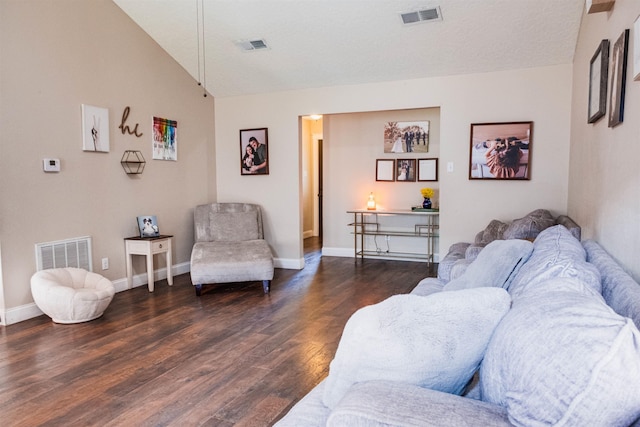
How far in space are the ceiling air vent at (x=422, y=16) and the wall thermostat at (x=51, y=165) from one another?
11.1 ft

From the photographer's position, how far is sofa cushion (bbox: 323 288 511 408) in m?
1.09

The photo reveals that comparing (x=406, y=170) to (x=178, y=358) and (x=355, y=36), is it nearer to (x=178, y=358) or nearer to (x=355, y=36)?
(x=355, y=36)

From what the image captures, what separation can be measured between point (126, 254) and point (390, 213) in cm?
326

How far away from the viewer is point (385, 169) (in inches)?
244

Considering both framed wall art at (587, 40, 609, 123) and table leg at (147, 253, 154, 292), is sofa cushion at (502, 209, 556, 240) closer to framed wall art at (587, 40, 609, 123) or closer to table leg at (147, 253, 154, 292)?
framed wall art at (587, 40, 609, 123)

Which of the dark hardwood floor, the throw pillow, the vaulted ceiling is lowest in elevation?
the dark hardwood floor

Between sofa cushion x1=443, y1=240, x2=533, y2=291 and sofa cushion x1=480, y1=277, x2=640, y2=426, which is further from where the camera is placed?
sofa cushion x1=443, y1=240, x2=533, y2=291

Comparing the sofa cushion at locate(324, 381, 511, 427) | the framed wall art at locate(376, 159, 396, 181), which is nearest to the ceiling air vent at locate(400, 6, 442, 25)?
the framed wall art at locate(376, 159, 396, 181)

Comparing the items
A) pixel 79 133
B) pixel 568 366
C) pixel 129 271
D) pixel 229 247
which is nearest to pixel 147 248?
pixel 129 271

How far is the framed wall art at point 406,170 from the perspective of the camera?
6.05 metres

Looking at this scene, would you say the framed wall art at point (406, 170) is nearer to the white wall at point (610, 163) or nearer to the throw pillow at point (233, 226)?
the throw pillow at point (233, 226)

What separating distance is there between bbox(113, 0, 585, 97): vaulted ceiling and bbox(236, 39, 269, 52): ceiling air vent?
0.03 meters

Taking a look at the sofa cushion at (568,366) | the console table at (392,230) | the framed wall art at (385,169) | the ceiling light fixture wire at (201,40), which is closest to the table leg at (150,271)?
the ceiling light fixture wire at (201,40)

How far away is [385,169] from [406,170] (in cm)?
30
